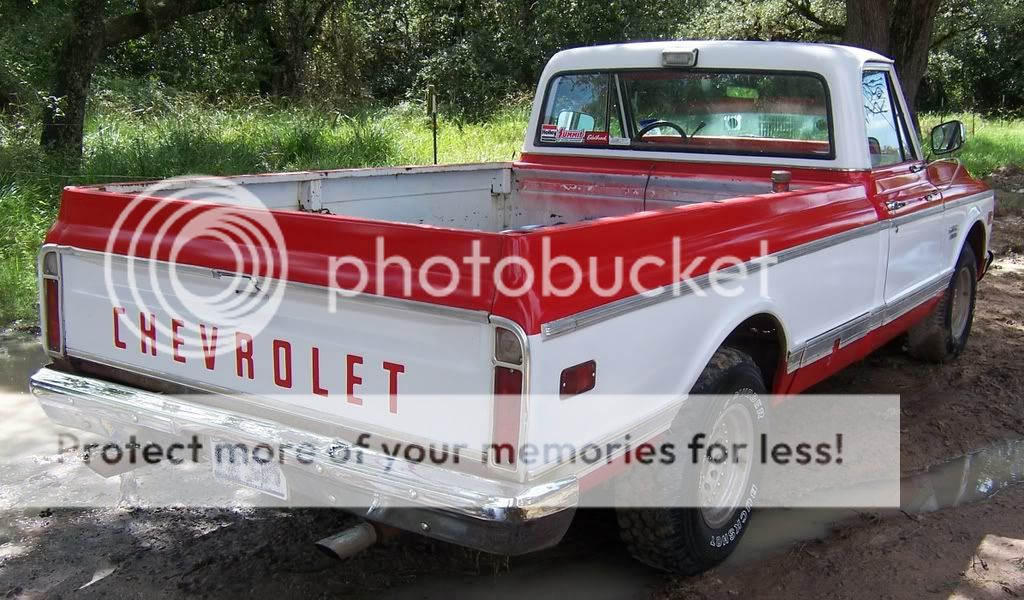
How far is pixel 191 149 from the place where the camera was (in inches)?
389

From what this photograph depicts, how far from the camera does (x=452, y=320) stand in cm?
253

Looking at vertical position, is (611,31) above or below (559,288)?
above

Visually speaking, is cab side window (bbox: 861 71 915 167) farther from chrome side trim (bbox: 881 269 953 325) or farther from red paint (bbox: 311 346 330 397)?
red paint (bbox: 311 346 330 397)

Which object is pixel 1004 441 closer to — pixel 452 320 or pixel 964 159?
pixel 452 320

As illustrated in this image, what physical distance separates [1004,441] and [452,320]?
3654mm

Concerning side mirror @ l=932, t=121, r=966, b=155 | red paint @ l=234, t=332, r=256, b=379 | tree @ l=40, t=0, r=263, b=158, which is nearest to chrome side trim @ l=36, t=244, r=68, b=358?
red paint @ l=234, t=332, r=256, b=379

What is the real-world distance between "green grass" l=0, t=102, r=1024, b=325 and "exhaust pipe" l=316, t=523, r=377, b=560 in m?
4.59

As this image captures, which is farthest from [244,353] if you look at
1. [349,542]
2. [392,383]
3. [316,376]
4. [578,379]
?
[578,379]

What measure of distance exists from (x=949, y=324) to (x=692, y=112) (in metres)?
2.25

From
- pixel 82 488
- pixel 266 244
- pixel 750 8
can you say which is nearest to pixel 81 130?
pixel 82 488

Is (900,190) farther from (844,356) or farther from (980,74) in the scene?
(980,74)

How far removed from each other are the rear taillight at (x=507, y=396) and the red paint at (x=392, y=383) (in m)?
0.34

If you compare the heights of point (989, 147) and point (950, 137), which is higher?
point (989, 147)

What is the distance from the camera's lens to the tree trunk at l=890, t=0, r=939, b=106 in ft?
32.7
